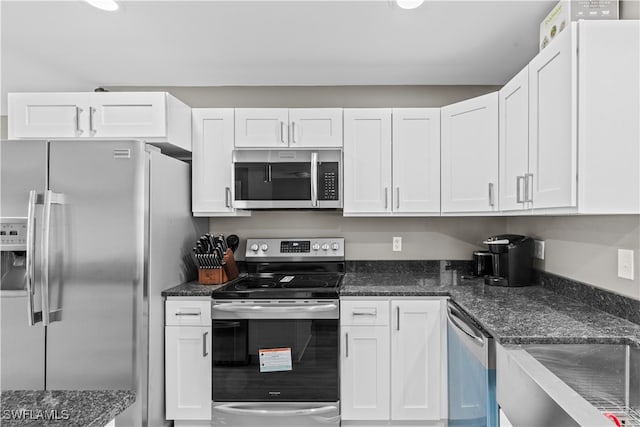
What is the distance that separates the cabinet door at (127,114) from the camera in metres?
2.41

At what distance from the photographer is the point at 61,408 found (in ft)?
2.64

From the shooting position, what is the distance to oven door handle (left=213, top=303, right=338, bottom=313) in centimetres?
228

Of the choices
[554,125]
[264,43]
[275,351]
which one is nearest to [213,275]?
[275,351]

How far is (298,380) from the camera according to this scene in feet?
7.43

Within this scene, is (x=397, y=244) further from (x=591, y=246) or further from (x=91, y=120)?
(x=91, y=120)

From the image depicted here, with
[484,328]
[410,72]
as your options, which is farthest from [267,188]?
[484,328]

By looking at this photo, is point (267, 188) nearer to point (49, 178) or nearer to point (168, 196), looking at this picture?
point (168, 196)

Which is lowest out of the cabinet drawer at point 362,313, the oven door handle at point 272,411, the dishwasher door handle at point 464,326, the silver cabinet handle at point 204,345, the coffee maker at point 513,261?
the oven door handle at point 272,411

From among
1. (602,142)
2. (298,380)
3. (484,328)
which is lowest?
(298,380)

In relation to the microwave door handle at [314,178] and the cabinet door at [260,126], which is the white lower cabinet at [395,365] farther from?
the cabinet door at [260,126]

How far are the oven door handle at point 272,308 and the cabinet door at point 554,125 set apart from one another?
129 centimetres

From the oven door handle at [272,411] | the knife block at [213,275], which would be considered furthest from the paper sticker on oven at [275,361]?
the knife block at [213,275]

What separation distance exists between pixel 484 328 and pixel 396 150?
1.47 metres

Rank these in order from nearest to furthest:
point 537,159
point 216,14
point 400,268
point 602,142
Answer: point 602,142, point 537,159, point 216,14, point 400,268
